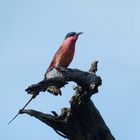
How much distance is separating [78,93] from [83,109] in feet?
0.69

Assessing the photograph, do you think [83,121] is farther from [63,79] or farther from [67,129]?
[63,79]

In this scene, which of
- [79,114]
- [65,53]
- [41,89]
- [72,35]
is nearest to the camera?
[79,114]

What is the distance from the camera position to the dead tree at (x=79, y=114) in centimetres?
551

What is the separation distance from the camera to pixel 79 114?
5.64 m

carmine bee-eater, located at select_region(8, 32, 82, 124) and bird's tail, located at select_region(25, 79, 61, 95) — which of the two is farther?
carmine bee-eater, located at select_region(8, 32, 82, 124)

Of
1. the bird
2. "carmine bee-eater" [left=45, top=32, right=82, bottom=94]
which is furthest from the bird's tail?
"carmine bee-eater" [left=45, top=32, right=82, bottom=94]

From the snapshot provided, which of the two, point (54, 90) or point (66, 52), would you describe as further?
point (66, 52)

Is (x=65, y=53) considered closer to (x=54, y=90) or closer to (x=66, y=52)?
(x=66, y=52)

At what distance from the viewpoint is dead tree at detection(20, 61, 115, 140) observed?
5.51 metres

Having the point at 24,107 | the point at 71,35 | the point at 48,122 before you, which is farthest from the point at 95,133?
the point at 71,35

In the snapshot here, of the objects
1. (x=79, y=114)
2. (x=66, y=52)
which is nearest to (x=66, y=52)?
(x=66, y=52)

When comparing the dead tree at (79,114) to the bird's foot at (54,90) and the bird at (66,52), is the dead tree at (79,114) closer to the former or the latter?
the bird's foot at (54,90)

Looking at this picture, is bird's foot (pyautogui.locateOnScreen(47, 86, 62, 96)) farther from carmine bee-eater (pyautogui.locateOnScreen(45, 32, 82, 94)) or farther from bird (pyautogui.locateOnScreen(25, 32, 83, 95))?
carmine bee-eater (pyautogui.locateOnScreen(45, 32, 82, 94))

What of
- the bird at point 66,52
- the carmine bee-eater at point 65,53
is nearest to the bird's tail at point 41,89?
the bird at point 66,52
